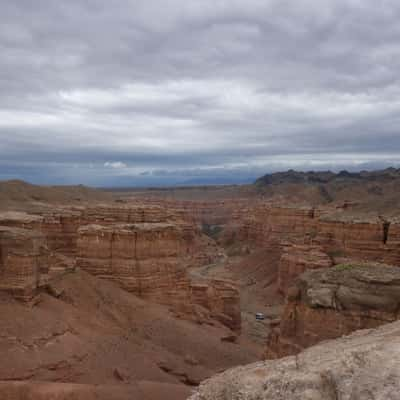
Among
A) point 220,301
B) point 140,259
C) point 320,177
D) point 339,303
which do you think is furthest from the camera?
point 320,177

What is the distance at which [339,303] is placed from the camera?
51.8ft

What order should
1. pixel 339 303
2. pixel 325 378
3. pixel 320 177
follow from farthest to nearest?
pixel 320 177 → pixel 339 303 → pixel 325 378

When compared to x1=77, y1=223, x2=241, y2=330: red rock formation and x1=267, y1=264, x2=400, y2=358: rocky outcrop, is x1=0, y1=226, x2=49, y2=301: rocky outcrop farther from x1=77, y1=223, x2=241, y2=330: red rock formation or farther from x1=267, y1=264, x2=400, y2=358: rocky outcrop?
x1=267, y1=264, x2=400, y2=358: rocky outcrop

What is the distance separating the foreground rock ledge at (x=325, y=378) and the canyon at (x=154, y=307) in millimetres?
67

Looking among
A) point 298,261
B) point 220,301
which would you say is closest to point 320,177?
point 298,261

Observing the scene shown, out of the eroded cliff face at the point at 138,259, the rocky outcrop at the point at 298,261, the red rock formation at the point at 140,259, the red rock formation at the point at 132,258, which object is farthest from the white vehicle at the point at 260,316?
the red rock formation at the point at 132,258

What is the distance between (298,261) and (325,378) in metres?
41.4

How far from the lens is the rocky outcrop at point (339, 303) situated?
50.6 feet

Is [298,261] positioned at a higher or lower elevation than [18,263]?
lower

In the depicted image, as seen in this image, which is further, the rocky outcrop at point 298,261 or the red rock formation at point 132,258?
Result: the rocky outcrop at point 298,261

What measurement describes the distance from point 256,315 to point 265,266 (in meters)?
18.4

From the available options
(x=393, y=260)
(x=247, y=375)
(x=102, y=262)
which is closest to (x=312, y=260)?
(x=393, y=260)

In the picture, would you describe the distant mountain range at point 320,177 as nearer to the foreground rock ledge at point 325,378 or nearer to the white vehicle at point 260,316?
the white vehicle at point 260,316

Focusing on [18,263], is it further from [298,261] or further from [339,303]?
[298,261]
